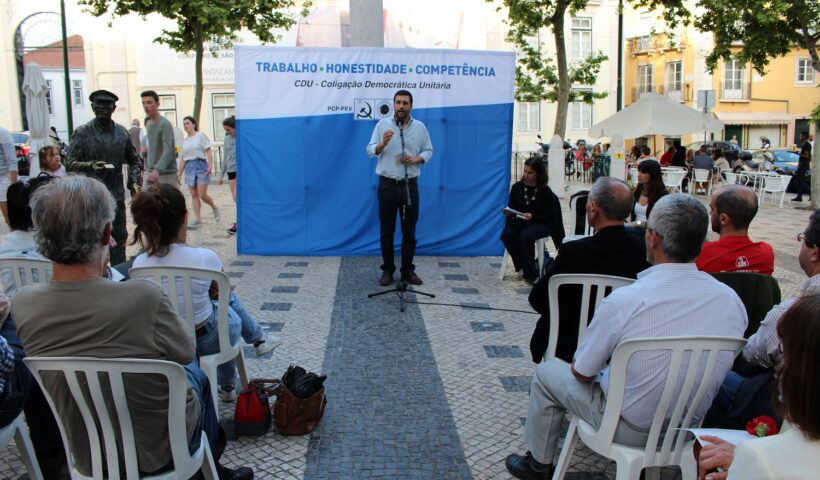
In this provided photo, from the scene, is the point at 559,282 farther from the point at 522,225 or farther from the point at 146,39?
the point at 146,39

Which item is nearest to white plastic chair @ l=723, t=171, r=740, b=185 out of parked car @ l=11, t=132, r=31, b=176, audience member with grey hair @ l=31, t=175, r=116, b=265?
parked car @ l=11, t=132, r=31, b=176

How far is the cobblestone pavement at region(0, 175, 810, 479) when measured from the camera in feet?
11.2

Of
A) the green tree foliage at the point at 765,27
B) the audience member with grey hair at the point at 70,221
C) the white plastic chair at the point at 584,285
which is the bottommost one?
the white plastic chair at the point at 584,285

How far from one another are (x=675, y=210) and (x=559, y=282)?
717mm

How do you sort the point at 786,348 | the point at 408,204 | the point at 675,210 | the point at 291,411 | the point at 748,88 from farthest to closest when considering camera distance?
the point at 748,88 → the point at 408,204 → the point at 291,411 → the point at 675,210 → the point at 786,348

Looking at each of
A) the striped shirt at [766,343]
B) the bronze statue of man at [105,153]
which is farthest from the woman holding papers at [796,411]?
the bronze statue of man at [105,153]

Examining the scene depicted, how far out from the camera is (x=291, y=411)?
3619mm

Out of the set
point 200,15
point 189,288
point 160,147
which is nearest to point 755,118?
point 200,15

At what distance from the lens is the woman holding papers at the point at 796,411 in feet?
4.81

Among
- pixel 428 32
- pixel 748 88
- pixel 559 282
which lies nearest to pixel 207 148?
pixel 559 282

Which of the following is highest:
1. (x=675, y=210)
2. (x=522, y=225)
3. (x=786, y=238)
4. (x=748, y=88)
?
(x=748, y=88)

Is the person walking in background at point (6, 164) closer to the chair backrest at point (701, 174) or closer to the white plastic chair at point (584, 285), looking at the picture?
the white plastic chair at point (584, 285)

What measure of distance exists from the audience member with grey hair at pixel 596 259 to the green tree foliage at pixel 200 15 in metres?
13.7

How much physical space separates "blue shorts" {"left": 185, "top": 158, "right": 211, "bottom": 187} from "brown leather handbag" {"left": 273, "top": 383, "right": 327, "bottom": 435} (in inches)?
286
